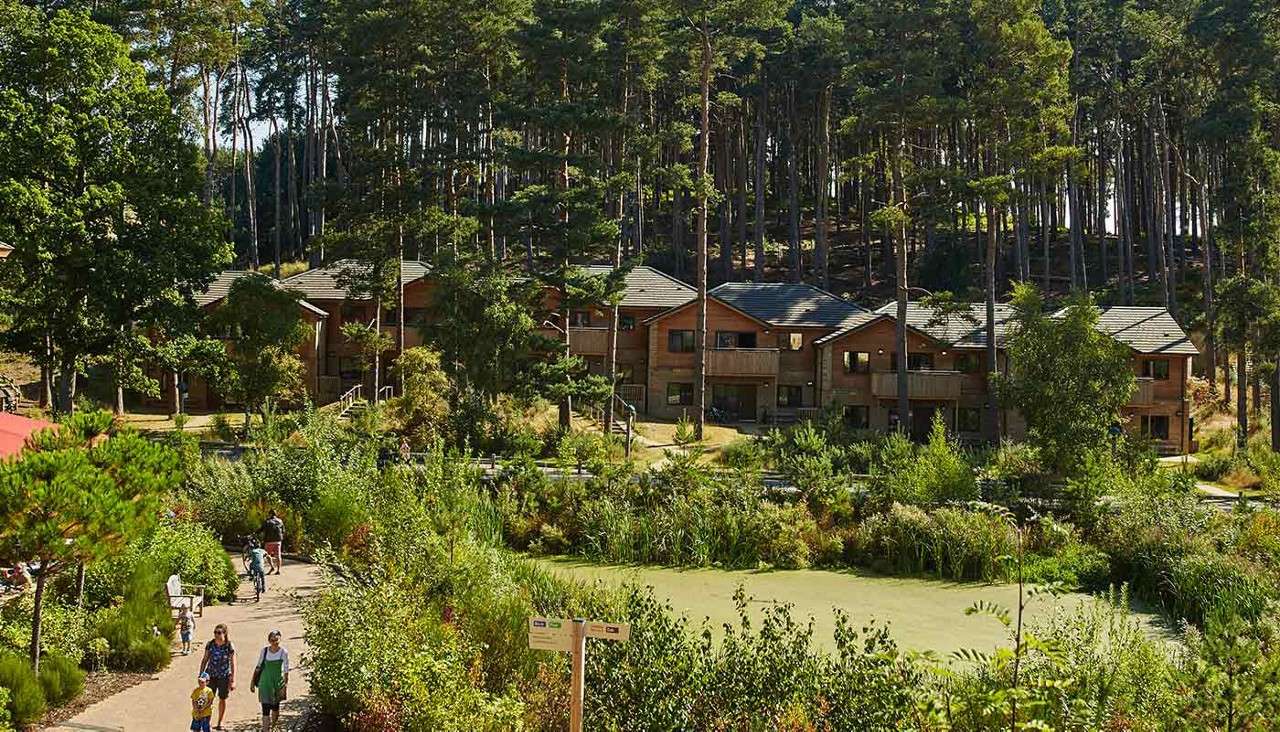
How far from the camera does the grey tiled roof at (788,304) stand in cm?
4850

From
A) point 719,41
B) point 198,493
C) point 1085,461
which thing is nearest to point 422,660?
point 198,493

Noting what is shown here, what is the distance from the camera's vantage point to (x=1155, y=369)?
143 ft

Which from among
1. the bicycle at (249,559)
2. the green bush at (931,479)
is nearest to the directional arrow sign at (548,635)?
the bicycle at (249,559)

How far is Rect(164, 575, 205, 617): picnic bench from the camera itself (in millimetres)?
17844

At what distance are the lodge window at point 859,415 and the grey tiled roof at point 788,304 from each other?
4046mm

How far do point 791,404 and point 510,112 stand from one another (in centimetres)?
1932

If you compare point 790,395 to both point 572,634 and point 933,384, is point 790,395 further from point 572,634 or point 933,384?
point 572,634

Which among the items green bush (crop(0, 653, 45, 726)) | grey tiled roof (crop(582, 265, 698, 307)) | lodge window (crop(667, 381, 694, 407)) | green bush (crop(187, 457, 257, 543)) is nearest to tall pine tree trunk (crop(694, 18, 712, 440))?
lodge window (crop(667, 381, 694, 407))

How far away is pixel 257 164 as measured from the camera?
294ft

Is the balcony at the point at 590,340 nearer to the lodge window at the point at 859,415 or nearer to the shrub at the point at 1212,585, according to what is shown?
the lodge window at the point at 859,415

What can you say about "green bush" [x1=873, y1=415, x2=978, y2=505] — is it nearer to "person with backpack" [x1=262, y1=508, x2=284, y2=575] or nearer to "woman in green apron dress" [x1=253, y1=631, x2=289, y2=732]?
"person with backpack" [x1=262, y1=508, x2=284, y2=575]

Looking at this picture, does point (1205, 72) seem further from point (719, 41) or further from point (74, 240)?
point (74, 240)

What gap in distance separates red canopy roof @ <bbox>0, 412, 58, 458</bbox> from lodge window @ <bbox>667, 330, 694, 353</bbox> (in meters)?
33.2

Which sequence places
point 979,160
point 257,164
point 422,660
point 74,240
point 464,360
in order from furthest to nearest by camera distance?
point 257,164, point 979,160, point 464,360, point 74,240, point 422,660
